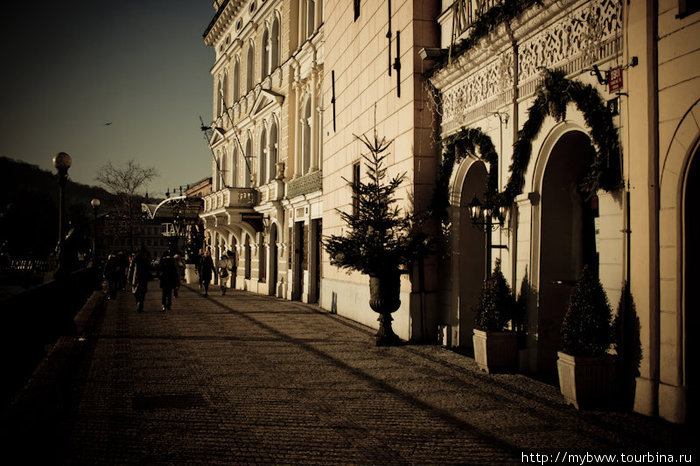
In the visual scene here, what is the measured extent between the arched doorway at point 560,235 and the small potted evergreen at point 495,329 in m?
0.43

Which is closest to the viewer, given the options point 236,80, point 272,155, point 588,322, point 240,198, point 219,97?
point 588,322

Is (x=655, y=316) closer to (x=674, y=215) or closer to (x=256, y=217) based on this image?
(x=674, y=215)

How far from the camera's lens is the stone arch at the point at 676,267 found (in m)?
6.42

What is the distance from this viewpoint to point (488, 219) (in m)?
10.5

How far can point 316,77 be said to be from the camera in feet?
77.0

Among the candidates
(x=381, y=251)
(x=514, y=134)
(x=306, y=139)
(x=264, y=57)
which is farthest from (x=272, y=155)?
(x=514, y=134)

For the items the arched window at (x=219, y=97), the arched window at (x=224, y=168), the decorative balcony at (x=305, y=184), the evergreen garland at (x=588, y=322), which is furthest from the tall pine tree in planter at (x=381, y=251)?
the arched window at (x=219, y=97)

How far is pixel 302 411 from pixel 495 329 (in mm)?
3700

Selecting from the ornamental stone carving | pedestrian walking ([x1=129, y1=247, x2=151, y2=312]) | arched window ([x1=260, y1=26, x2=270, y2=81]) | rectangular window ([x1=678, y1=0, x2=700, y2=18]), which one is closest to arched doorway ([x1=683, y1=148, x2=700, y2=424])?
rectangular window ([x1=678, y1=0, x2=700, y2=18])

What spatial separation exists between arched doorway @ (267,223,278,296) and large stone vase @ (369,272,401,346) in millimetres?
15864

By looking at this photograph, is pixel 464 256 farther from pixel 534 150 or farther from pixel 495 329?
pixel 534 150

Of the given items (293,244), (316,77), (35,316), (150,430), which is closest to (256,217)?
(293,244)

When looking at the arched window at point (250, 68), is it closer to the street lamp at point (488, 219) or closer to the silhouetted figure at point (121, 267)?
the silhouetted figure at point (121, 267)

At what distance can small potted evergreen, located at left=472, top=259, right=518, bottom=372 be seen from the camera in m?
9.38
